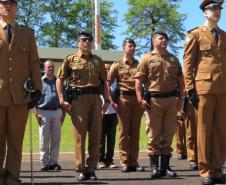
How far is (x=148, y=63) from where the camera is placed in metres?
9.20

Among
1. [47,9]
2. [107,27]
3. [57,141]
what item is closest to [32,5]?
[47,9]

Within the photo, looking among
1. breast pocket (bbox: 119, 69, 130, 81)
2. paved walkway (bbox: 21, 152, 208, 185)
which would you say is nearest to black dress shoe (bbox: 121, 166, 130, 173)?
paved walkway (bbox: 21, 152, 208, 185)

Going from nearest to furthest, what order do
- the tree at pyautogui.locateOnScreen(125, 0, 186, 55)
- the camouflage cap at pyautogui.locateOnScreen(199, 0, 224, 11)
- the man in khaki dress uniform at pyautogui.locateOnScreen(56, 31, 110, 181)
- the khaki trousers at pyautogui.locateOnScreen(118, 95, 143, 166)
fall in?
the camouflage cap at pyautogui.locateOnScreen(199, 0, 224, 11), the man in khaki dress uniform at pyautogui.locateOnScreen(56, 31, 110, 181), the khaki trousers at pyautogui.locateOnScreen(118, 95, 143, 166), the tree at pyautogui.locateOnScreen(125, 0, 186, 55)

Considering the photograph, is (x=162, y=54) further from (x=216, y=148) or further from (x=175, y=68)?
(x=216, y=148)

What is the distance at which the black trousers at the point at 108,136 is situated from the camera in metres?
11.3

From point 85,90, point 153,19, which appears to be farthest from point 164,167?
point 153,19

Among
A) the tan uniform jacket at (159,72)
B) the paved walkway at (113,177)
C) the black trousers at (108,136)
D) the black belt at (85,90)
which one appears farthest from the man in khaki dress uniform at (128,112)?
the black belt at (85,90)

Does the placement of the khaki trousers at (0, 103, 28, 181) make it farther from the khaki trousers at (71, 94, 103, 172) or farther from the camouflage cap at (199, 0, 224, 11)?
the camouflage cap at (199, 0, 224, 11)

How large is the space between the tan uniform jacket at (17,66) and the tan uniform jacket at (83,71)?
1.63m

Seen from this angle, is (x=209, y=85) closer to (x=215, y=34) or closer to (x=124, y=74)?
(x=215, y=34)

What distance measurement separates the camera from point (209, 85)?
25.2 feet

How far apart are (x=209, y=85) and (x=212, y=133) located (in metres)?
0.68

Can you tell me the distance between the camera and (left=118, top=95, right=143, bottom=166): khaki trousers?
10242 millimetres

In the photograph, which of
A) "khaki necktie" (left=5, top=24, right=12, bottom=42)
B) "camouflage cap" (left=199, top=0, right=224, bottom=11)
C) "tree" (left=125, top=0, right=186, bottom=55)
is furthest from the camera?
"tree" (left=125, top=0, right=186, bottom=55)
